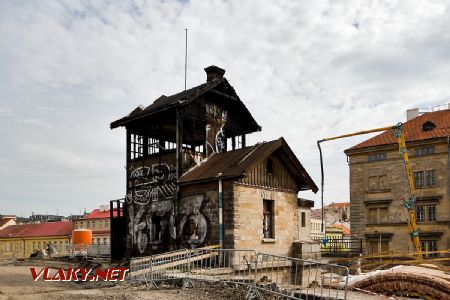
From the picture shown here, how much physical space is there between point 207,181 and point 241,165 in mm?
1619

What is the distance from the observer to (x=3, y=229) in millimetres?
87562

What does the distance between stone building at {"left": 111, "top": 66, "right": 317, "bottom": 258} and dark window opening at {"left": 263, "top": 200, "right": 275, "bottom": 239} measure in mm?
45

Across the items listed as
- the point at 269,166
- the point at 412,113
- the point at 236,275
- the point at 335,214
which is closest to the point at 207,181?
the point at 269,166

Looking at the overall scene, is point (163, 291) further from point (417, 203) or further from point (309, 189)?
point (417, 203)

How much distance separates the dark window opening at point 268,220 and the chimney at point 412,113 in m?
27.1

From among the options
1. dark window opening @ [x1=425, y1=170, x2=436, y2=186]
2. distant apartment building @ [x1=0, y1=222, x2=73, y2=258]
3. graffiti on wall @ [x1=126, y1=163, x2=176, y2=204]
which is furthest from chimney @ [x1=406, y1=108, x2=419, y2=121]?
distant apartment building @ [x1=0, y1=222, x2=73, y2=258]

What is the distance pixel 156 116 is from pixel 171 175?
3252 mm

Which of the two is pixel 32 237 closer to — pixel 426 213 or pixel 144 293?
pixel 426 213

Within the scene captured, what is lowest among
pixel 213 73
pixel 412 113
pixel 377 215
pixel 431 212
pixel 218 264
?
pixel 218 264

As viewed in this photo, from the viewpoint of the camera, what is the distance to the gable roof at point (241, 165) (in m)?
19.8

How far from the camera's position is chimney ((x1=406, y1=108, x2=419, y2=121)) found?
43.5 meters

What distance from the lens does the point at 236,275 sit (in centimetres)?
1706

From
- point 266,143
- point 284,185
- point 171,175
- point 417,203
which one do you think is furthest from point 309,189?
point 417,203

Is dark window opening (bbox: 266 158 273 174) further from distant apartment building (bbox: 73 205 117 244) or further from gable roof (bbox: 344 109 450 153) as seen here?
distant apartment building (bbox: 73 205 117 244)
